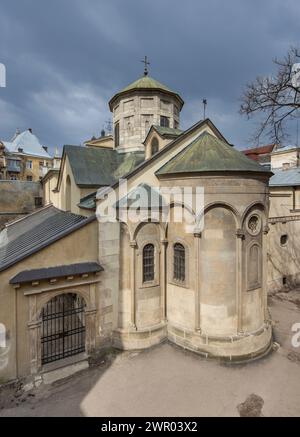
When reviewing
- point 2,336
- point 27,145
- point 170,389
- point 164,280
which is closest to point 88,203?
point 164,280

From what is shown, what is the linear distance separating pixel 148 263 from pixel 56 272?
13.3 ft

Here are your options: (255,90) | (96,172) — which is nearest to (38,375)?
(96,172)

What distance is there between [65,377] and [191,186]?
8.63 m

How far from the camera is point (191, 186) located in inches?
451

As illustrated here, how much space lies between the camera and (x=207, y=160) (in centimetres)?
1150

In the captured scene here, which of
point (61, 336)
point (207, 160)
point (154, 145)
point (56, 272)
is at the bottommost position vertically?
point (61, 336)

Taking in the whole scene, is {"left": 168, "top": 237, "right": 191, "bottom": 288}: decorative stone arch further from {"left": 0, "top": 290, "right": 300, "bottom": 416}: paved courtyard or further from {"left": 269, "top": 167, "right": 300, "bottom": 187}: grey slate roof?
{"left": 269, "top": 167, "right": 300, "bottom": 187}: grey slate roof

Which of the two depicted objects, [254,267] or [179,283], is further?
[179,283]

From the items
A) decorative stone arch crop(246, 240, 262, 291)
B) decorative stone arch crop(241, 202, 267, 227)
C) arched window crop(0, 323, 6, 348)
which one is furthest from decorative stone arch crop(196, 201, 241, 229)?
arched window crop(0, 323, 6, 348)

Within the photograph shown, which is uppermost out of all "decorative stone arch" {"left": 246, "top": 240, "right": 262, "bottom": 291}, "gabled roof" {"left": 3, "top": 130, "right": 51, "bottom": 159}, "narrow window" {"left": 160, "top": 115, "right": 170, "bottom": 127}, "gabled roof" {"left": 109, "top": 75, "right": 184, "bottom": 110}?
"gabled roof" {"left": 3, "top": 130, "right": 51, "bottom": 159}

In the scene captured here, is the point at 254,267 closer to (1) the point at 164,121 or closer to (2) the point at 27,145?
(1) the point at 164,121

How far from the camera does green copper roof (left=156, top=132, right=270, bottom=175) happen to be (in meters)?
11.1

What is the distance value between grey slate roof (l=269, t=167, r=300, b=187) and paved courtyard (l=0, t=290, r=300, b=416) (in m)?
17.6

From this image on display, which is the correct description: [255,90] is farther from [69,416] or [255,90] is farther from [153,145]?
[69,416]
